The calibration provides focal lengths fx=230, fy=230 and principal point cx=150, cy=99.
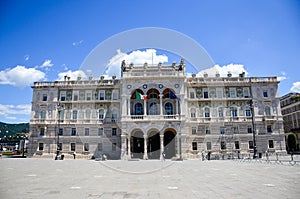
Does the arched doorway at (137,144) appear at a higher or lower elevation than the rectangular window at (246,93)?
lower

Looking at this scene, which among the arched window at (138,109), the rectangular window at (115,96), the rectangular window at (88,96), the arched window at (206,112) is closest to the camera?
the arched window at (138,109)

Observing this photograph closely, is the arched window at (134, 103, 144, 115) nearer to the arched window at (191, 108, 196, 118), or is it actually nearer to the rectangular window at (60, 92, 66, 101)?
the arched window at (191, 108, 196, 118)

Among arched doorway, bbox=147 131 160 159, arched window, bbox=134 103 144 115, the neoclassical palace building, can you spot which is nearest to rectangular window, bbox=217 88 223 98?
the neoclassical palace building

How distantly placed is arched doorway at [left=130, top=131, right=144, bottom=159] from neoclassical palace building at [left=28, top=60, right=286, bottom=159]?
0.64 feet

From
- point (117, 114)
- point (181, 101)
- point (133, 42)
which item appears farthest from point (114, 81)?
point (133, 42)

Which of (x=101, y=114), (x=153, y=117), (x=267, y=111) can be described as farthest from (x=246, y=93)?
(x=101, y=114)

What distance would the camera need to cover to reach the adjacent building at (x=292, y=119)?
5500cm

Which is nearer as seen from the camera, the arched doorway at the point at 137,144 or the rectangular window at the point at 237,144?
the arched doorway at the point at 137,144

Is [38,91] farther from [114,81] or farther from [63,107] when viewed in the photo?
[114,81]

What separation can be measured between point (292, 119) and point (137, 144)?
4248 centimetres

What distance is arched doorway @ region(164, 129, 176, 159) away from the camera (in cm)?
4400

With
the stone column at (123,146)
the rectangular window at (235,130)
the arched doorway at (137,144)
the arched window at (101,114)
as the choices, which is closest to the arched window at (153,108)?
the arched doorway at (137,144)

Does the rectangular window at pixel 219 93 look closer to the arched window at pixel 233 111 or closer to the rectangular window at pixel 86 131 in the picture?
the arched window at pixel 233 111

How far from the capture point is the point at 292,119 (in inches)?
2370
